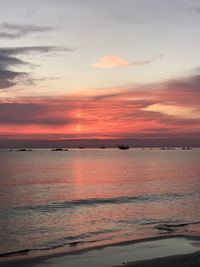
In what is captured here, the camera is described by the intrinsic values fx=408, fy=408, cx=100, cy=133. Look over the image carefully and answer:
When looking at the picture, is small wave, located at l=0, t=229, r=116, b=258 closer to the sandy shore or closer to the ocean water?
the ocean water

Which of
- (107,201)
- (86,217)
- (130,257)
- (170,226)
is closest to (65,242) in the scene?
(130,257)

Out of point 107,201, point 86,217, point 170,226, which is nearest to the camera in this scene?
point 170,226

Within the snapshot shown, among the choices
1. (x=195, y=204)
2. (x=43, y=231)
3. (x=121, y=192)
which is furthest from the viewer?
(x=121, y=192)

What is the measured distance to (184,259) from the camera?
19.3 meters

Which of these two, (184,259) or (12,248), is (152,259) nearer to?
(184,259)

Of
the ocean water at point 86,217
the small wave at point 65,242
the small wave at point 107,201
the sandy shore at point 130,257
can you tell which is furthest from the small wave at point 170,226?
the small wave at point 107,201

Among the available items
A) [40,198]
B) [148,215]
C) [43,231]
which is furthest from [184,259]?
[40,198]

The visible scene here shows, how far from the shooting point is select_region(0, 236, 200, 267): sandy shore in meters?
19.1

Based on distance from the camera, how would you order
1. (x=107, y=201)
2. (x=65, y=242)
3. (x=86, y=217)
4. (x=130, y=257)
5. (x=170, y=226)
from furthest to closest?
(x=107, y=201)
(x=86, y=217)
(x=170, y=226)
(x=65, y=242)
(x=130, y=257)

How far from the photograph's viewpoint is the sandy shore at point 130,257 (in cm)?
1906

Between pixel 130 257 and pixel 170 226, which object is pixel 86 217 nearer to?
pixel 170 226

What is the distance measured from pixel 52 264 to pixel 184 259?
626cm

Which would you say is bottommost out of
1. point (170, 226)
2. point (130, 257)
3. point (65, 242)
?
point (170, 226)

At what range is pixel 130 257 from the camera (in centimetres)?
2052
